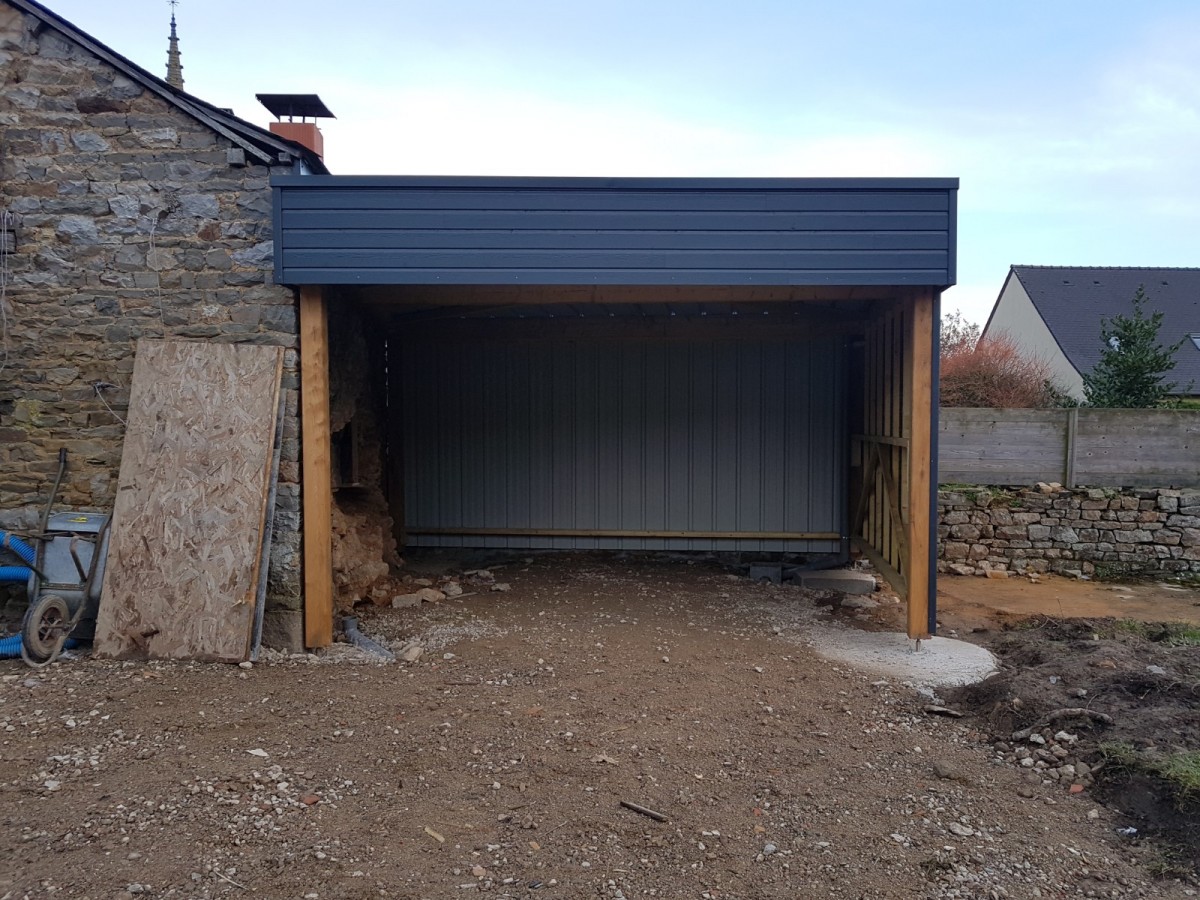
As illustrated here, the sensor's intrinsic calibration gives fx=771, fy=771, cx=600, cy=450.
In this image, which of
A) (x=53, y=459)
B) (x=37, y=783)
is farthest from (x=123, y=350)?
(x=37, y=783)

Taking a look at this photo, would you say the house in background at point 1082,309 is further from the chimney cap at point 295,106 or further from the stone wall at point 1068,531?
the chimney cap at point 295,106

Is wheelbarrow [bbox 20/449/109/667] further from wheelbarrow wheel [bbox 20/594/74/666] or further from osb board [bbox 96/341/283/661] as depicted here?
osb board [bbox 96/341/283/661]

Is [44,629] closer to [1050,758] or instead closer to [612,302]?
[612,302]

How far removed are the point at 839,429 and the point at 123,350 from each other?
6001mm

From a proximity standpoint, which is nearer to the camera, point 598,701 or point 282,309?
point 598,701

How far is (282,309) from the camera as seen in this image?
498 centimetres

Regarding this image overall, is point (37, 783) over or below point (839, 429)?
below

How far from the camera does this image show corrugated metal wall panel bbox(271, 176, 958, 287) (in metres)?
4.86

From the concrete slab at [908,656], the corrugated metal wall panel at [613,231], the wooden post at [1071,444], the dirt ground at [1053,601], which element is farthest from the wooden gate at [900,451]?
the wooden post at [1071,444]

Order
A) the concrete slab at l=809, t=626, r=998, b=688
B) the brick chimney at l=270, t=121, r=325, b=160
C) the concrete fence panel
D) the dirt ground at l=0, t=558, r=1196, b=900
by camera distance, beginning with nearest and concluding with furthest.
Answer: the dirt ground at l=0, t=558, r=1196, b=900 < the concrete slab at l=809, t=626, r=998, b=688 < the brick chimney at l=270, t=121, r=325, b=160 < the concrete fence panel

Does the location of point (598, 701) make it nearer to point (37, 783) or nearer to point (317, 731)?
point (317, 731)

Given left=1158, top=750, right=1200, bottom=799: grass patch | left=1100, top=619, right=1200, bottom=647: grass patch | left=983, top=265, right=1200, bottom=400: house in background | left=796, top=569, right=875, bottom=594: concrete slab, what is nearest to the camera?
left=1158, top=750, right=1200, bottom=799: grass patch

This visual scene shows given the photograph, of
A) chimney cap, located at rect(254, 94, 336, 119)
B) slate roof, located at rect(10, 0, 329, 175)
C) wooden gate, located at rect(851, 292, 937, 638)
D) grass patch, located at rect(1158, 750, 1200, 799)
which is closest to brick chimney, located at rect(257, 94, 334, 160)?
chimney cap, located at rect(254, 94, 336, 119)

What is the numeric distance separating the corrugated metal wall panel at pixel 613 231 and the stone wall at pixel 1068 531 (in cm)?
443
